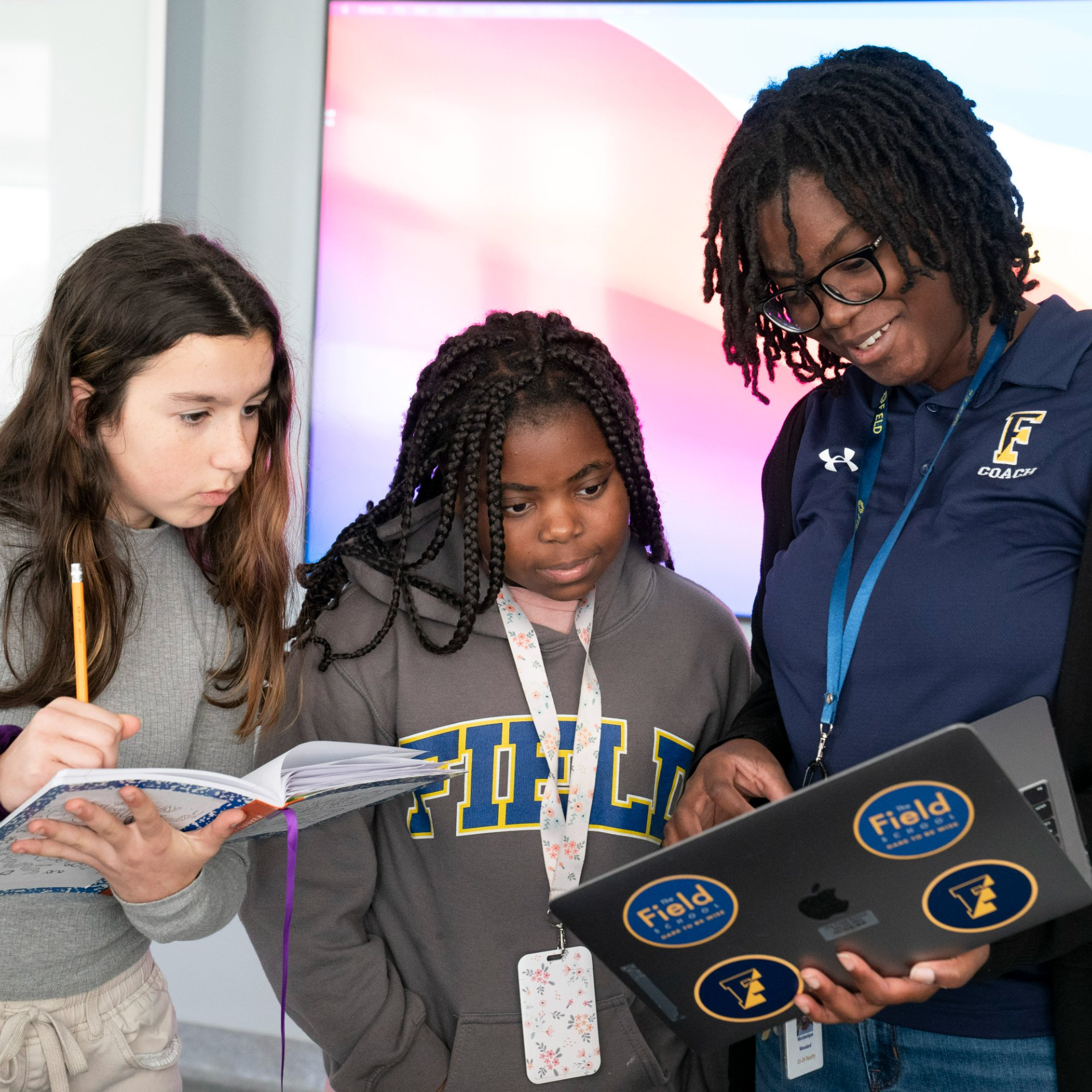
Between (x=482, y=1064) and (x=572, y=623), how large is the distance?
1.93 ft

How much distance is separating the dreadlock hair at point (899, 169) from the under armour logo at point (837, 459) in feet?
0.72

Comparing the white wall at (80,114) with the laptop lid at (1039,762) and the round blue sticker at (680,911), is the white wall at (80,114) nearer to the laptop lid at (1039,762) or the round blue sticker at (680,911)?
the round blue sticker at (680,911)

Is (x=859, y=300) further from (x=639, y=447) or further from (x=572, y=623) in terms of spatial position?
(x=572, y=623)

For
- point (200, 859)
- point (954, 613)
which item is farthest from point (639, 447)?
point (200, 859)

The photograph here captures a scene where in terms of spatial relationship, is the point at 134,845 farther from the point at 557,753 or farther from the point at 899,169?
the point at 899,169

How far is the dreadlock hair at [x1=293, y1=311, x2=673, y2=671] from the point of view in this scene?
1.40m

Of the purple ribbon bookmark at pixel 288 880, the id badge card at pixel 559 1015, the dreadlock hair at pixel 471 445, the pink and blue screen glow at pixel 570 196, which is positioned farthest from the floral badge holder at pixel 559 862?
the pink and blue screen glow at pixel 570 196

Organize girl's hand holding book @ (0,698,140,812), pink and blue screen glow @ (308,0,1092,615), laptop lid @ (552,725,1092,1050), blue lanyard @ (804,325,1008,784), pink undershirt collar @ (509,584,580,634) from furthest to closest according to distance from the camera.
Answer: pink and blue screen glow @ (308,0,1092,615), pink undershirt collar @ (509,584,580,634), blue lanyard @ (804,325,1008,784), girl's hand holding book @ (0,698,140,812), laptop lid @ (552,725,1092,1050)

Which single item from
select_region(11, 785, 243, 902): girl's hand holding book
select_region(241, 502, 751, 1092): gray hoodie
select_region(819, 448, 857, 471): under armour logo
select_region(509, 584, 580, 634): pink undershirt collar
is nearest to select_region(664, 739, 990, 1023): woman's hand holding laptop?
select_region(241, 502, 751, 1092): gray hoodie

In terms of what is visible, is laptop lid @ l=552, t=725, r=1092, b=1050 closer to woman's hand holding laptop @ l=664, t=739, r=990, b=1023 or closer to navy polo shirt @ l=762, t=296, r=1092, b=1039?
woman's hand holding laptop @ l=664, t=739, r=990, b=1023

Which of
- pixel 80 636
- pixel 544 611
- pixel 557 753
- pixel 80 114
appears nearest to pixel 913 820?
pixel 557 753

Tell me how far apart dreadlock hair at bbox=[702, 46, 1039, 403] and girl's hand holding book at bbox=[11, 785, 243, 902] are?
90cm

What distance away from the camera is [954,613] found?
1.18m

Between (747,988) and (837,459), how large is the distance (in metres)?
0.67
